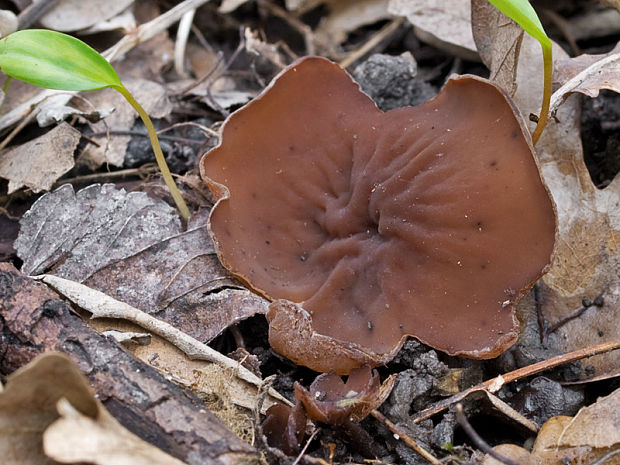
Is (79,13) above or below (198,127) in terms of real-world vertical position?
above

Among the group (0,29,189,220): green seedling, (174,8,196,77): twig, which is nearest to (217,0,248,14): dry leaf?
(174,8,196,77): twig

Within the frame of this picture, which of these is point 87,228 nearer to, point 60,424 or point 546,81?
point 60,424

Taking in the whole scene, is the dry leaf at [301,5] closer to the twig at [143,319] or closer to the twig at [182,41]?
the twig at [182,41]

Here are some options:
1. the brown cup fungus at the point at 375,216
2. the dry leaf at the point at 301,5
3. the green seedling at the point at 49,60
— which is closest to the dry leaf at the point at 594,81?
the brown cup fungus at the point at 375,216

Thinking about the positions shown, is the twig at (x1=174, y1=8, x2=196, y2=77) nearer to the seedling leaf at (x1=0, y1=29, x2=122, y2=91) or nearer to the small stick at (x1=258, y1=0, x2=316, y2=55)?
the small stick at (x1=258, y1=0, x2=316, y2=55)

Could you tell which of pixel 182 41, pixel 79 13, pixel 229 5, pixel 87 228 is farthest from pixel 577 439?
pixel 79 13
